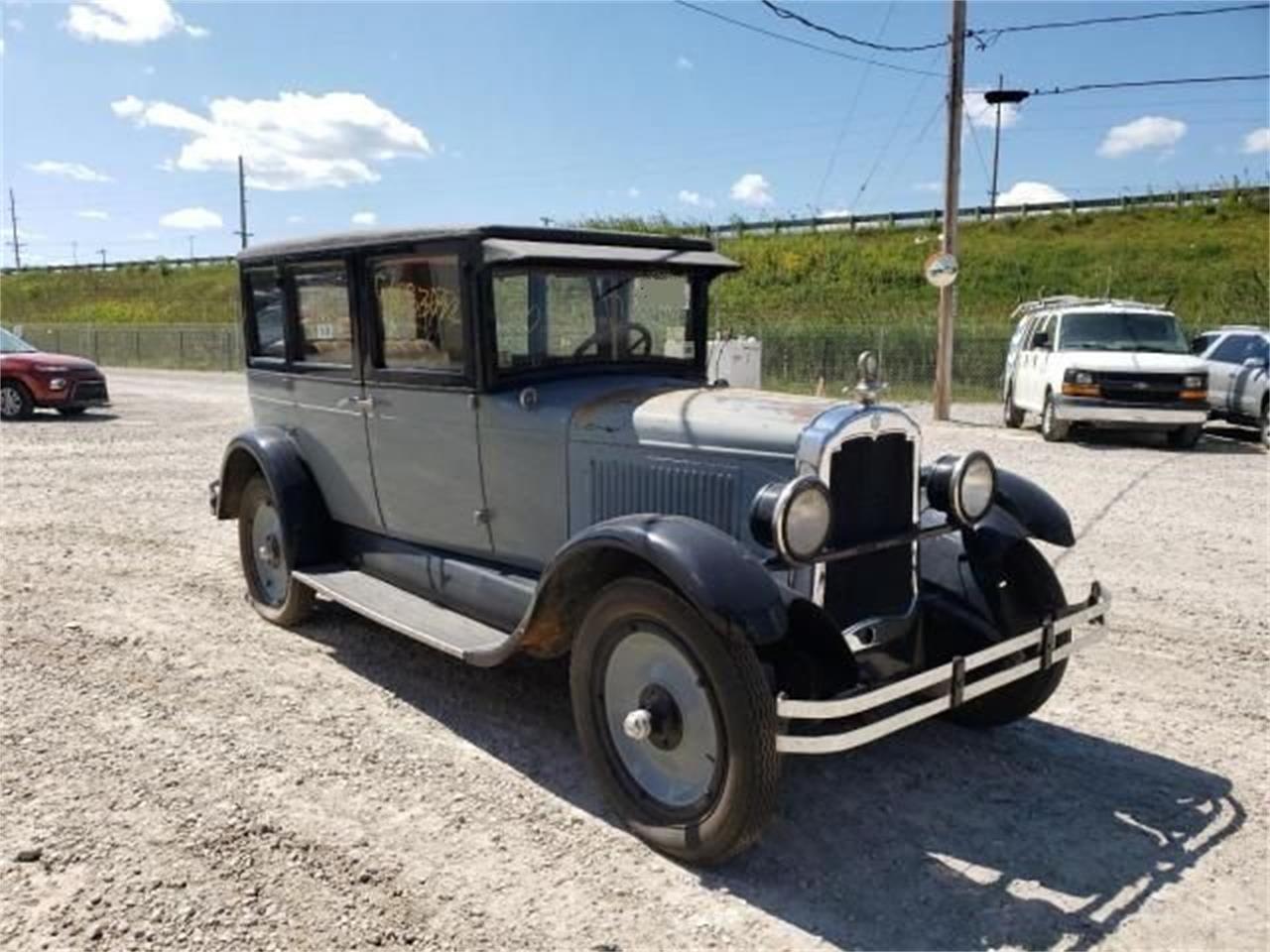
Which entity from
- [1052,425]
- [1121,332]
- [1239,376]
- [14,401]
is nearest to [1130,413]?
[1052,425]

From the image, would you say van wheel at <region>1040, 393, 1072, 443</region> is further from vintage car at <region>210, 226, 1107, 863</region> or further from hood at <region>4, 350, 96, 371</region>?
hood at <region>4, 350, 96, 371</region>

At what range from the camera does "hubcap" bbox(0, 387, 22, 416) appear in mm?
15844

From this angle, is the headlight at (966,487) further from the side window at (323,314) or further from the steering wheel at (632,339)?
the side window at (323,314)

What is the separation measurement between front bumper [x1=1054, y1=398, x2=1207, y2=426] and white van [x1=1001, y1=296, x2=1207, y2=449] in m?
0.01

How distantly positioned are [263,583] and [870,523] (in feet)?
12.5

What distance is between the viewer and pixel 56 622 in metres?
5.71

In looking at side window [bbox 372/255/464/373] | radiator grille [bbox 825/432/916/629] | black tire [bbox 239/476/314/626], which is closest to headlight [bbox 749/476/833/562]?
radiator grille [bbox 825/432/916/629]

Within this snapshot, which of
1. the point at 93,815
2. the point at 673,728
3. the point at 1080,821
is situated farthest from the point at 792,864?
the point at 93,815

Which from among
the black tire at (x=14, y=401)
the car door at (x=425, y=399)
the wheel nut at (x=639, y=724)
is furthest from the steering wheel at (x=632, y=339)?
the black tire at (x=14, y=401)

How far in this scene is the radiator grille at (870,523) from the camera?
3613 millimetres

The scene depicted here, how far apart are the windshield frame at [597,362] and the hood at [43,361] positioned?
48.0 feet

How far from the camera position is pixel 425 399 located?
4629 mm

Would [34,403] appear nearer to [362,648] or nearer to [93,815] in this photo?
[362,648]

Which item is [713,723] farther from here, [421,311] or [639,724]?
[421,311]
